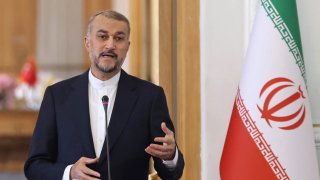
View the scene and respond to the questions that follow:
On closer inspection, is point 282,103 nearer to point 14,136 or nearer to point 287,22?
point 287,22

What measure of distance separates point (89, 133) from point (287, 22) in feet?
3.22

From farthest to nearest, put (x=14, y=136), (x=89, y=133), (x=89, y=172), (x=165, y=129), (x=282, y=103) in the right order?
(x=14, y=136) → (x=282, y=103) → (x=89, y=133) → (x=165, y=129) → (x=89, y=172)

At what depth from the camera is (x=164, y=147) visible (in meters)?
2.04

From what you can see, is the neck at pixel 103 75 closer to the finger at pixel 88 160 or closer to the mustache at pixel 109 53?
the mustache at pixel 109 53

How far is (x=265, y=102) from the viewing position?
8.37 feet

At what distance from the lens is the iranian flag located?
2541mm

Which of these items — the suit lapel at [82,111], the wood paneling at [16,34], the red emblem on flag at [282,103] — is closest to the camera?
the suit lapel at [82,111]

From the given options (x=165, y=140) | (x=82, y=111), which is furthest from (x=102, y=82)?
(x=165, y=140)

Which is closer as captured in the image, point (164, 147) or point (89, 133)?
point (164, 147)

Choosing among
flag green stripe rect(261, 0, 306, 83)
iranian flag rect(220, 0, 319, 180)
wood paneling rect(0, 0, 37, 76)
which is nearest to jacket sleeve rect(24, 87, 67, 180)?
iranian flag rect(220, 0, 319, 180)

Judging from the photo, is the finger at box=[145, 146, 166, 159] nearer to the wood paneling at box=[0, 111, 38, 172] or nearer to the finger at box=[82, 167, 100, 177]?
the finger at box=[82, 167, 100, 177]

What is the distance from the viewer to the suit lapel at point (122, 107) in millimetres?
2158

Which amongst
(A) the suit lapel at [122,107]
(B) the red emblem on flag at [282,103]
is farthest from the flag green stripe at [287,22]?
(A) the suit lapel at [122,107]

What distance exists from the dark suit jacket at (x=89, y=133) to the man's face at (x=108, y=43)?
146 mm
